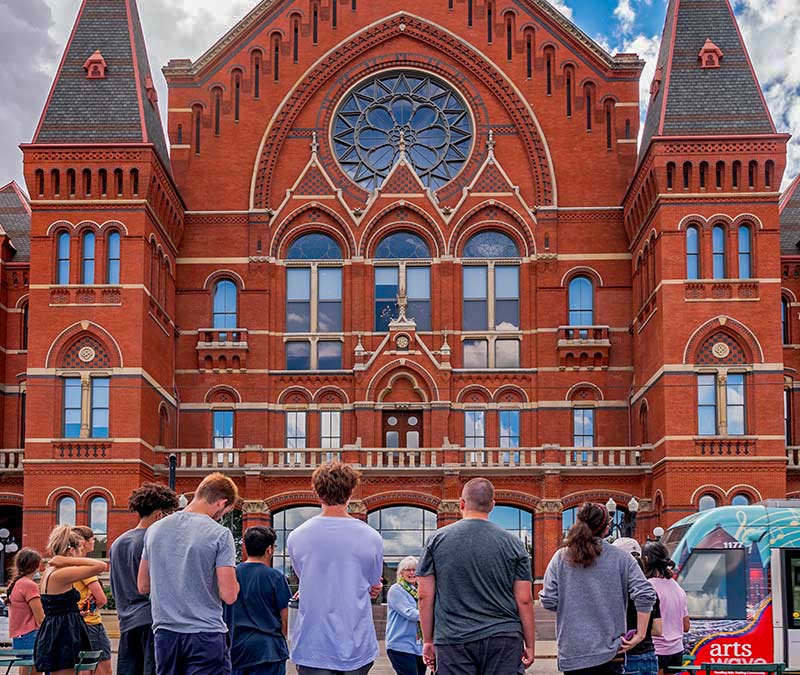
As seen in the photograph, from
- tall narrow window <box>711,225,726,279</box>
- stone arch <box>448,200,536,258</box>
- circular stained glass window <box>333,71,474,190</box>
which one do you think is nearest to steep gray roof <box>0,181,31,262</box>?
circular stained glass window <box>333,71,474,190</box>

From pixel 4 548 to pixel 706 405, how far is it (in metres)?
23.3

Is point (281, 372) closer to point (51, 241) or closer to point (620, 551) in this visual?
point (51, 241)

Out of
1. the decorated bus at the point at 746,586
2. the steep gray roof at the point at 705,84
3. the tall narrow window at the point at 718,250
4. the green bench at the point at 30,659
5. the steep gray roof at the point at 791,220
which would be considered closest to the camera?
the green bench at the point at 30,659

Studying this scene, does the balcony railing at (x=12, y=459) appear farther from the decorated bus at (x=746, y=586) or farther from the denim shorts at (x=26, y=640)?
the denim shorts at (x=26, y=640)

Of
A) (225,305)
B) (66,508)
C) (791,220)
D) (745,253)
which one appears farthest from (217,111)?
(791,220)

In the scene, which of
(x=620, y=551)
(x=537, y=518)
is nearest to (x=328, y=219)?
(x=537, y=518)

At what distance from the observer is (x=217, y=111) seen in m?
49.2

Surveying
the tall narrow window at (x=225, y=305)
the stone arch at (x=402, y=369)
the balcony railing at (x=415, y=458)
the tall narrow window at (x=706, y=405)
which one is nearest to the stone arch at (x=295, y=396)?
the stone arch at (x=402, y=369)

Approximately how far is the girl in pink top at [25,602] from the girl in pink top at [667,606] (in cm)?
595

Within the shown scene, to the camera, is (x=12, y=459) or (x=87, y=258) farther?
(x=12, y=459)

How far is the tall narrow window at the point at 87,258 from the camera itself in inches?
1718

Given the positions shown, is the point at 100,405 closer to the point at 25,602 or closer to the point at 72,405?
the point at 72,405

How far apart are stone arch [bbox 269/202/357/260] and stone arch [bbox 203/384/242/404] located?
16.1 feet

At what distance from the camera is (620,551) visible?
10.6m
